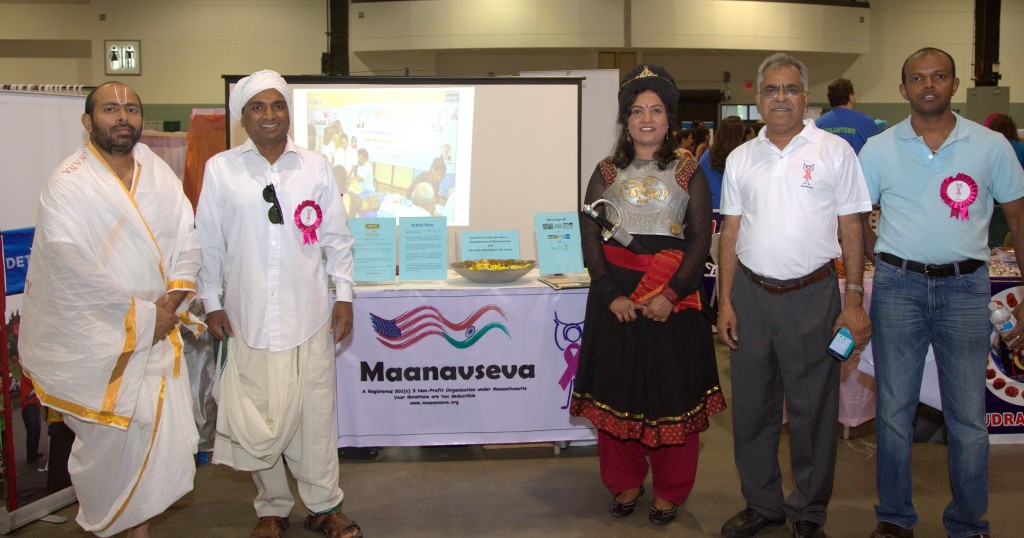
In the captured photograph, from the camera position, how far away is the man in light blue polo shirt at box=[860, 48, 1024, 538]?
2.69 metres

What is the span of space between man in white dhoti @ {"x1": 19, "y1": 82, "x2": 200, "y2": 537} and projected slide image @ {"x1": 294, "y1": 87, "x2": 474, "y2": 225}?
178cm

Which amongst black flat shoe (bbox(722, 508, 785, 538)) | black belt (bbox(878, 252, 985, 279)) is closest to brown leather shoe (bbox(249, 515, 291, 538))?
black flat shoe (bbox(722, 508, 785, 538))

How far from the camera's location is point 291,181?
290 cm

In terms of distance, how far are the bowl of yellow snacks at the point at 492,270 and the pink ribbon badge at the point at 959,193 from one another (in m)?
1.81

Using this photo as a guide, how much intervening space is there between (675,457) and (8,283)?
2691mm

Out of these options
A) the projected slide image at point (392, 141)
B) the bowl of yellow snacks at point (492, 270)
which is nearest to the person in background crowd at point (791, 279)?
the bowl of yellow snacks at point (492, 270)

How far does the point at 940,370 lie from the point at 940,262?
1.25 ft

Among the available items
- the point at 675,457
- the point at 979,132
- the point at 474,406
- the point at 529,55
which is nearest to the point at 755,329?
the point at 675,457

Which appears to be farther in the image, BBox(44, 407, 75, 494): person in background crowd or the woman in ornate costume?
BBox(44, 407, 75, 494): person in background crowd

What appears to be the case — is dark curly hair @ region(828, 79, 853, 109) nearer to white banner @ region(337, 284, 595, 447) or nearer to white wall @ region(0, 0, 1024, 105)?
white banner @ region(337, 284, 595, 447)

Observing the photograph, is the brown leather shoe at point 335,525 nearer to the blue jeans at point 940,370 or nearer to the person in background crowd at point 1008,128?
the blue jeans at point 940,370

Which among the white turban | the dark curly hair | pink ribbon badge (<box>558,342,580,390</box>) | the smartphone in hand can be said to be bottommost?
pink ribbon badge (<box>558,342,580,390</box>)

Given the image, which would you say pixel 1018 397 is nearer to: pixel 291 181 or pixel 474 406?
pixel 474 406

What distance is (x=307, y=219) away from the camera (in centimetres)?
291
